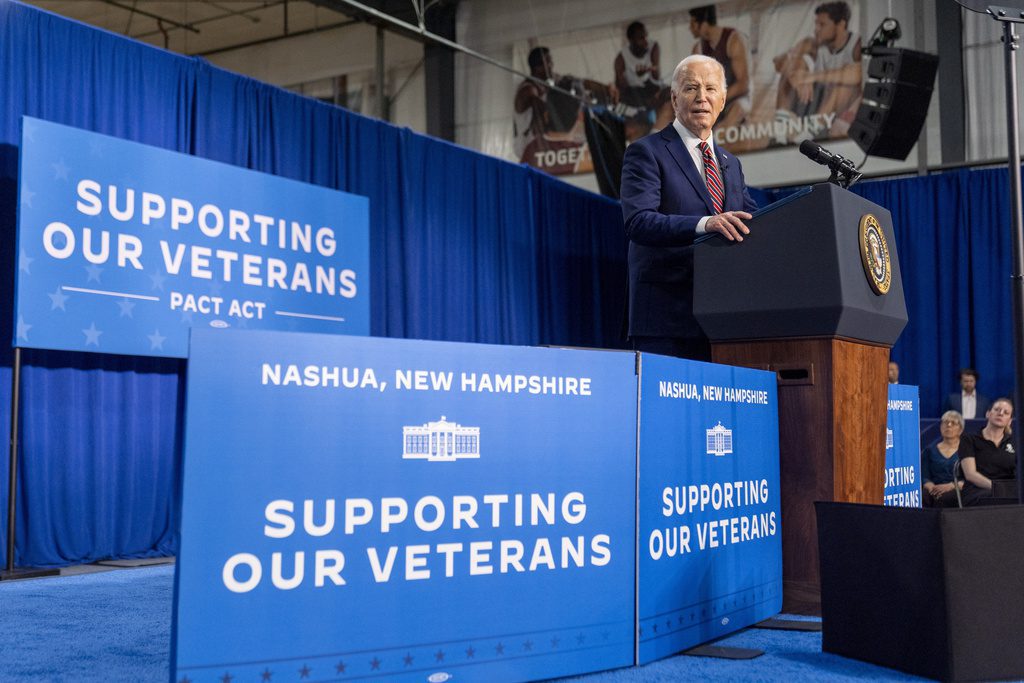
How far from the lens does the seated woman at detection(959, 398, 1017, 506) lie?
578 centimetres

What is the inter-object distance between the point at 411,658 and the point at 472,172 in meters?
5.69

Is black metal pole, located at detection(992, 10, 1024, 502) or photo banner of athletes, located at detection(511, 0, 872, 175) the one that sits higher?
photo banner of athletes, located at detection(511, 0, 872, 175)

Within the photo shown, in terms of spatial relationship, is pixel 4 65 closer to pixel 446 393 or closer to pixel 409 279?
pixel 409 279

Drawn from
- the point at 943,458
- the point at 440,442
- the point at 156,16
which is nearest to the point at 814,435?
the point at 440,442

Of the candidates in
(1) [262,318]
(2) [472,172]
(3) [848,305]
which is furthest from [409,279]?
(3) [848,305]

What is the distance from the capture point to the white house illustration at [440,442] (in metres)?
1.49

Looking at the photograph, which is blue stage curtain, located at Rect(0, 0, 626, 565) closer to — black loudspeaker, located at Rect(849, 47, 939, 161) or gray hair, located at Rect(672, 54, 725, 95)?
gray hair, located at Rect(672, 54, 725, 95)

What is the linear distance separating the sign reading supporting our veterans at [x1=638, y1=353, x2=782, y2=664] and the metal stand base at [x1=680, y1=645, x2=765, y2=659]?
0.07 feet

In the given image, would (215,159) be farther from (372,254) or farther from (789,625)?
(789,625)

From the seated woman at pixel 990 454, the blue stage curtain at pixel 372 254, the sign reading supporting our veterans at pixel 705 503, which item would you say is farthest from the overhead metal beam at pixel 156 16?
the sign reading supporting our veterans at pixel 705 503

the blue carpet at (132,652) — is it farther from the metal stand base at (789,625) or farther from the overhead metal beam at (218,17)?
the overhead metal beam at (218,17)

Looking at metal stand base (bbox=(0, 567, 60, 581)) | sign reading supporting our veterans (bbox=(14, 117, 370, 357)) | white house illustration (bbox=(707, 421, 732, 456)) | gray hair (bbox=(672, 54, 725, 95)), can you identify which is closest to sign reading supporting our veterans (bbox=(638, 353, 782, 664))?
white house illustration (bbox=(707, 421, 732, 456))

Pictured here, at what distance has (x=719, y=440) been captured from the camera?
201cm

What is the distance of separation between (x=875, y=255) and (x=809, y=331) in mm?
281
